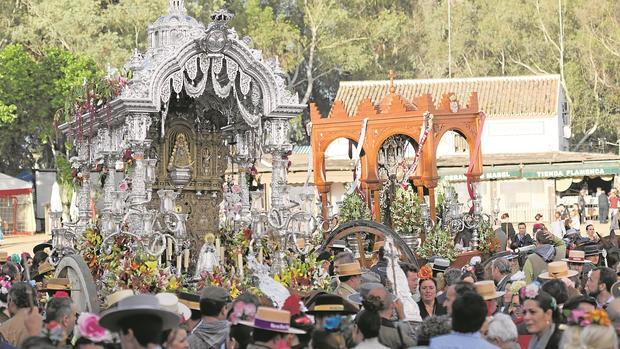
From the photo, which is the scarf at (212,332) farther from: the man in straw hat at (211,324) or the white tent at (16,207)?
the white tent at (16,207)

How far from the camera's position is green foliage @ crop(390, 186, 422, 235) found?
74.2 ft

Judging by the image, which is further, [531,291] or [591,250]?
[591,250]

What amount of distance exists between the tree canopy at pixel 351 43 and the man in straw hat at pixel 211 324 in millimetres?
38374

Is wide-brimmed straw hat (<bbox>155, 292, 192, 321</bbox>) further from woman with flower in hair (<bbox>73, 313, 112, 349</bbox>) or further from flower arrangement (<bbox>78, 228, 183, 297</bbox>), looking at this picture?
flower arrangement (<bbox>78, 228, 183, 297</bbox>)

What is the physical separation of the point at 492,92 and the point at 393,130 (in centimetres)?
3208

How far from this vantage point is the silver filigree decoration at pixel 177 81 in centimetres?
1691

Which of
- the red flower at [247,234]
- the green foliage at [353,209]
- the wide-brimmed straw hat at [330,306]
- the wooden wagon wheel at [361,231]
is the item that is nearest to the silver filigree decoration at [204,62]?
the red flower at [247,234]

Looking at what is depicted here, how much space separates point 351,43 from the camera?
6294 cm

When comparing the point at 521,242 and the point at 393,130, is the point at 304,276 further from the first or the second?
the point at 521,242

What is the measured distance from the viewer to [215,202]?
18.8m

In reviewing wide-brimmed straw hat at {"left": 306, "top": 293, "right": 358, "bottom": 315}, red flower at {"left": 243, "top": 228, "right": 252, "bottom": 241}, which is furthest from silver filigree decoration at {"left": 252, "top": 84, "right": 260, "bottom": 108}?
wide-brimmed straw hat at {"left": 306, "top": 293, "right": 358, "bottom": 315}

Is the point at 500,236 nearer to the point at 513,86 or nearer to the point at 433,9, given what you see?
the point at 513,86

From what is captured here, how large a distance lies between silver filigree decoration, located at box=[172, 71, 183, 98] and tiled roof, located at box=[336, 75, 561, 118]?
3738cm

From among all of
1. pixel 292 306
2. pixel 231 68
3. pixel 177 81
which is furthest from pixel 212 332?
pixel 231 68
